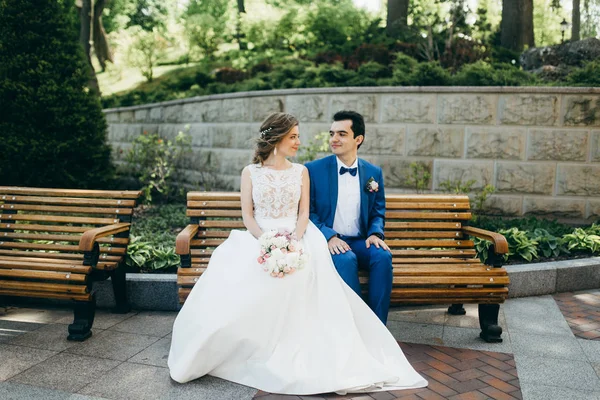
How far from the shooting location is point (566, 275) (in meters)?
5.89

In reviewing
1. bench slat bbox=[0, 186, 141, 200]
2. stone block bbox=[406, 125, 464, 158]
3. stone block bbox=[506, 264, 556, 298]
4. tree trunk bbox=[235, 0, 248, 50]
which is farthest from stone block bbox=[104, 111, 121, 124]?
stone block bbox=[506, 264, 556, 298]

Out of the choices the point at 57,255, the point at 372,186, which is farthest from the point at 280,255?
the point at 57,255

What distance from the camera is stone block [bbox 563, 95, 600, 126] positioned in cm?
771

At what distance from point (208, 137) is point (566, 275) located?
6870mm

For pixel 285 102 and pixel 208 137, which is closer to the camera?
pixel 285 102

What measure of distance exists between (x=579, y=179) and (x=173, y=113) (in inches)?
306

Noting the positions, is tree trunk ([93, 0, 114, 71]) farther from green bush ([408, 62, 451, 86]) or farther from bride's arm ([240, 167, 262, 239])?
bride's arm ([240, 167, 262, 239])

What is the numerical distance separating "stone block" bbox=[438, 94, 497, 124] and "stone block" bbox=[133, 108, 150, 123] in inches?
280

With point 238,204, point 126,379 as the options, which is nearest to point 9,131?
point 238,204

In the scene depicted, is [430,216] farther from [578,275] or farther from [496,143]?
[496,143]

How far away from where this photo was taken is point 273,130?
14.8 feet

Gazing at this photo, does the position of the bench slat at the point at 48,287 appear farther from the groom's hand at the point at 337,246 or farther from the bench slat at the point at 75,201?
the groom's hand at the point at 337,246

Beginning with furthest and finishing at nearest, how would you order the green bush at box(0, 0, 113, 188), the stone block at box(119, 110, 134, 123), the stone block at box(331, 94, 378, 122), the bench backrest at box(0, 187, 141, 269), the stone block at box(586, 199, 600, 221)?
1. the stone block at box(119, 110, 134, 123)
2. the stone block at box(331, 94, 378, 122)
3. the stone block at box(586, 199, 600, 221)
4. the green bush at box(0, 0, 113, 188)
5. the bench backrest at box(0, 187, 141, 269)

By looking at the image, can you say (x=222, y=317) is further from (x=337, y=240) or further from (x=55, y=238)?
(x=55, y=238)
